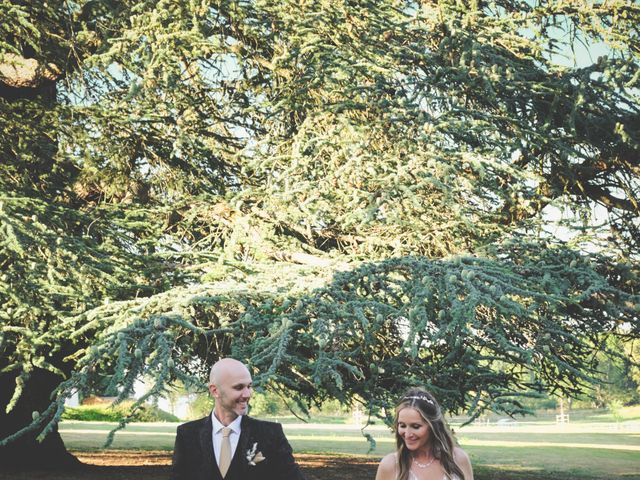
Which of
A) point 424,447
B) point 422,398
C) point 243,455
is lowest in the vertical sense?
point 424,447

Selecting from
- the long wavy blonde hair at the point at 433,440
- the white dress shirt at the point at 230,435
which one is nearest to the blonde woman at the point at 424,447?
the long wavy blonde hair at the point at 433,440

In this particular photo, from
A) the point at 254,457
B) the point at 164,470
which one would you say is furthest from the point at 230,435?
the point at 164,470

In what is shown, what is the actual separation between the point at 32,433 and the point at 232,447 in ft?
43.3

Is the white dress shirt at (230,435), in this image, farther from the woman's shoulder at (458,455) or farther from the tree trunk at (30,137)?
the tree trunk at (30,137)

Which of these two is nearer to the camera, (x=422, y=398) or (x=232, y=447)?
(x=232, y=447)

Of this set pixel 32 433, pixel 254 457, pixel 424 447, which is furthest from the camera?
Answer: pixel 32 433

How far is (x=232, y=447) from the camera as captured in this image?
12.5 ft

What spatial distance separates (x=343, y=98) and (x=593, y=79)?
10.9 ft

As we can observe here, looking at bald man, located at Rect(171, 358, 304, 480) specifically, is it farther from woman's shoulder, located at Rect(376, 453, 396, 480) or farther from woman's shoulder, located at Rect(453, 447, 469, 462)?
woman's shoulder, located at Rect(453, 447, 469, 462)

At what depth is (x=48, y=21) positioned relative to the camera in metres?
11.8

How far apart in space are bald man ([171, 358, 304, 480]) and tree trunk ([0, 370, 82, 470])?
990 centimetres

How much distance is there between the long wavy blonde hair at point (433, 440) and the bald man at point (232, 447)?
0.55 metres

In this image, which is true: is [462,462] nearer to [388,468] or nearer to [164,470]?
[388,468]

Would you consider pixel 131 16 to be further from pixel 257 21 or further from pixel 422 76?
pixel 422 76
